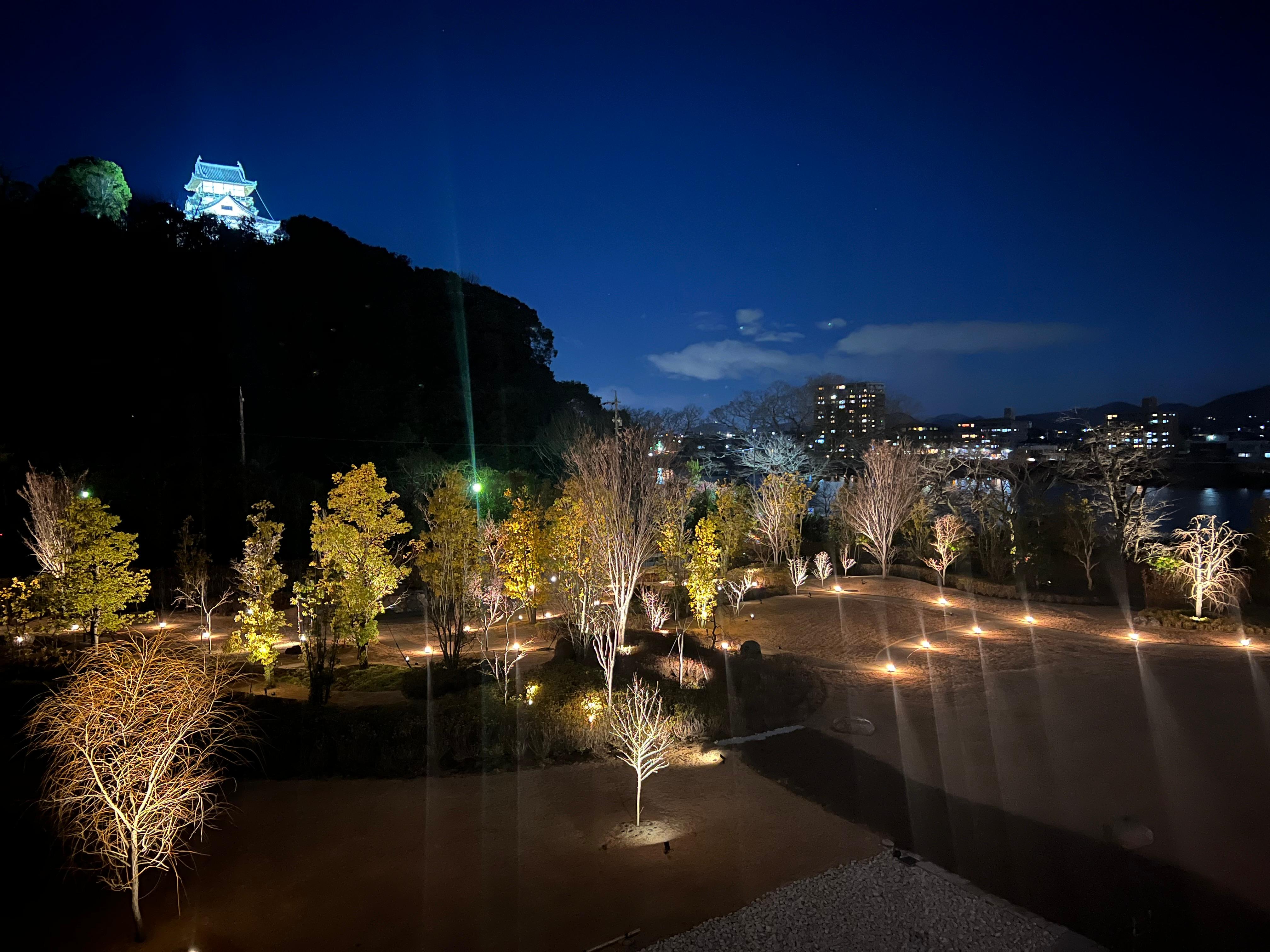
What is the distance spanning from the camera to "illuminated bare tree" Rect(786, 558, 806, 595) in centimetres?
1962

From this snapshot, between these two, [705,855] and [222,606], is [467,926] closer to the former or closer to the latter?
[705,855]

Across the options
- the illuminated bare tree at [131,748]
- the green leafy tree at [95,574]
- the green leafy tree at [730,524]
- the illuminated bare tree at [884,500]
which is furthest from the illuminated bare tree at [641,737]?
the illuminated bare tree at [884,500]

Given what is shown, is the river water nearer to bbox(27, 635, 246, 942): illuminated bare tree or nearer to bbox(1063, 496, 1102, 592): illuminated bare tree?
bbox(1063, 496, 1102, 592): illuminated bare tree

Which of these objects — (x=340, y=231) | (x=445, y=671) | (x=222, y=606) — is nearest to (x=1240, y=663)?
(x=445, y=671)

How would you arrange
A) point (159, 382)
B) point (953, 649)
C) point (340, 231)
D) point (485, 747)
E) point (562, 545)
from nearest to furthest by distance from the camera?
point (485, 747) < point (562, 545) < point (953, 649) < point (159, 382) < point (340, 231)

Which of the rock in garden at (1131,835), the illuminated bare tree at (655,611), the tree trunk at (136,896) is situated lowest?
the rock in garden at (1131,835)

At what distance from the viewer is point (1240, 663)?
11805mm

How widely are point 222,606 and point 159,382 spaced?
13411 millimetres

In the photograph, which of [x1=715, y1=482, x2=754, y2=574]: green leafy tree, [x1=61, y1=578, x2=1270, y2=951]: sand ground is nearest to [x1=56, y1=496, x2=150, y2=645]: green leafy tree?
[x1=61, y1=578, x2=1270, y2=951]: sand ground

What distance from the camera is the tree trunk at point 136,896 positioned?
505 centimetres

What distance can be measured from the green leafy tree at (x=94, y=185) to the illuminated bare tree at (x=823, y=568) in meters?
33.5

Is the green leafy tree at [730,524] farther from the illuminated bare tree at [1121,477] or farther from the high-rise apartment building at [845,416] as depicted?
the high-rise apartment building at [845,416]

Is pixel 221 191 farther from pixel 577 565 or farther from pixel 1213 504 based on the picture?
pixel 1213 504

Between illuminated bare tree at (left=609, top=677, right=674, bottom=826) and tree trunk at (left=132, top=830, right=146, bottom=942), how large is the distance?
4078mm
